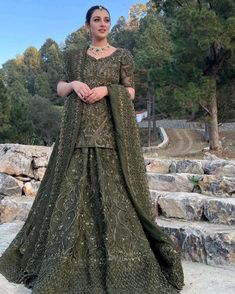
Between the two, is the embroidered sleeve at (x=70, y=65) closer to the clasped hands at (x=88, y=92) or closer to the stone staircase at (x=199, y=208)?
the clasped hands at (x=88, y=92)

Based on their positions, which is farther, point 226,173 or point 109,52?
point 226,173

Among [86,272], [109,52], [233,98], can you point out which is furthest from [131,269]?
[233,98]

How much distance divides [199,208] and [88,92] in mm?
1664

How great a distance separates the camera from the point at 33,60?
70062mm

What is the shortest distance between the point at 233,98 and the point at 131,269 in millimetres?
15687

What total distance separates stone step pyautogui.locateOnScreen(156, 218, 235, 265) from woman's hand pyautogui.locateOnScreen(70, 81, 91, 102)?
4.54 ft

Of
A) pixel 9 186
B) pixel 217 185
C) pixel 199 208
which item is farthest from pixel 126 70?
pixel 9 186

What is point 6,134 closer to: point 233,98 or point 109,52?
point 233,98

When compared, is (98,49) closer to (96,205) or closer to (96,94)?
(96,94)

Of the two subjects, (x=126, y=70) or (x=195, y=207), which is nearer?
(x=126, y=70)

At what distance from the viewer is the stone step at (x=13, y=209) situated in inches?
191

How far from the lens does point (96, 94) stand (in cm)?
282

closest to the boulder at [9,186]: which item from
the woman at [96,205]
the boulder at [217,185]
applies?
the boulder at [217,185]

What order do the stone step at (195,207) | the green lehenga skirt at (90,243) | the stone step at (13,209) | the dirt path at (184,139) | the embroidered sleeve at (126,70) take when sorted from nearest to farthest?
the green lehenga skirt at (90,243)
the embroidered sleeve at (126,70)
the stone step at (195,207)
the stone step at (13,209)
the dirt path at (184,139)
